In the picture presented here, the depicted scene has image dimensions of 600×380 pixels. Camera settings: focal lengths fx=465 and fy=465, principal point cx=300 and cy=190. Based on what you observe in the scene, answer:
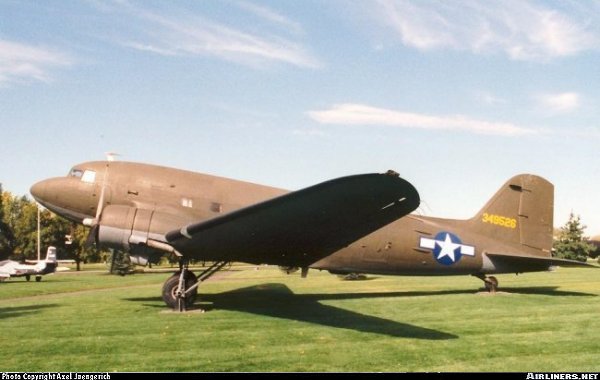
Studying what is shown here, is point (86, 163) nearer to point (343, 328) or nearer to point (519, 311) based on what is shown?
point (343, 328)

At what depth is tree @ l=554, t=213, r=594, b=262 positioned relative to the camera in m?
55.5

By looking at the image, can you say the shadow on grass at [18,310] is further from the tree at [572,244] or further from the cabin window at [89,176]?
the tree at [572,244]

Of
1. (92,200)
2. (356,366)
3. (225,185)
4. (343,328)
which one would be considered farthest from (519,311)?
(92,200)

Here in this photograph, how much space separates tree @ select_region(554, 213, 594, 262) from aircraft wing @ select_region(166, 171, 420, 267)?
2088 inches

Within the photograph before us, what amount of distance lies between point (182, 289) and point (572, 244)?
56.4 m

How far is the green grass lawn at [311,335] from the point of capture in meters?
6.88

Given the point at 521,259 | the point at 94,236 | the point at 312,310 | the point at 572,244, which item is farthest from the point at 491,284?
the point at 572,244

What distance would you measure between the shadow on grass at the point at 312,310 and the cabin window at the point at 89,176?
4186 mm

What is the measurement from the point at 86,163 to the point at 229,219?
22.1 ft

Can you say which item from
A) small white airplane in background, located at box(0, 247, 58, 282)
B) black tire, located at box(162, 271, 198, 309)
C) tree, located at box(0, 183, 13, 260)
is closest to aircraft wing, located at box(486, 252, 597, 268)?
black tire, located at box(162, 271, 198, 309)

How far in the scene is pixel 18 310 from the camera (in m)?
13.5

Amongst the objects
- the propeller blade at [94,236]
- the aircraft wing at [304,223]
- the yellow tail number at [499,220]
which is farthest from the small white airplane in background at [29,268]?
the yellow tail number at [499,220]

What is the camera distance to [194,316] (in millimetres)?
11445

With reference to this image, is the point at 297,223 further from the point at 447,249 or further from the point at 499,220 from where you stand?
the point at 499,220
